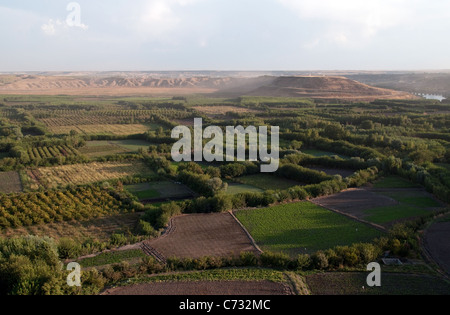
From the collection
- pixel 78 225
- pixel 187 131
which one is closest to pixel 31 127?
pixel 187 131

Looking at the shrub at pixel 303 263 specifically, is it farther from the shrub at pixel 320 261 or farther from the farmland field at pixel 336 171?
the farmland field at pixel 336 171

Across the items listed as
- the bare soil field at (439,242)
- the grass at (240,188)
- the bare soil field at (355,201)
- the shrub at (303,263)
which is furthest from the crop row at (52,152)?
the bare soil field at (439,242)

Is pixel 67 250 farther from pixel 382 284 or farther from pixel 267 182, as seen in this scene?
pixel 267 182

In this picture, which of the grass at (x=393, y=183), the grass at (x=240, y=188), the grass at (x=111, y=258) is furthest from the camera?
the grass at (x=393, y=183)

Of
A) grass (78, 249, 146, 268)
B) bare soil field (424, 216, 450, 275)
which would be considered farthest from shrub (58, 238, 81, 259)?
bare soil field (424, 216, 450, 275)
